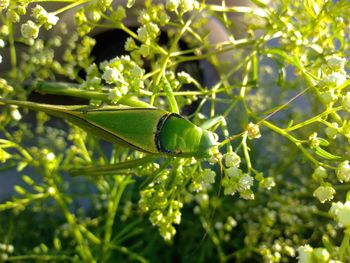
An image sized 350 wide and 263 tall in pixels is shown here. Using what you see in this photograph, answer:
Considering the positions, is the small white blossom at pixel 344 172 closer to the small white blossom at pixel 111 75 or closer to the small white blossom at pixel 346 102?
the small white blossom at pixel 346 102

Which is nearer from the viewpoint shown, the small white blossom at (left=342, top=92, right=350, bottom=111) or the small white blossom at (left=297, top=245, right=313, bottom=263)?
the small white blossom at (left=297, top=245, right=313, bottom=263)

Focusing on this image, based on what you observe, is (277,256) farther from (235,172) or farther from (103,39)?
(103,39)

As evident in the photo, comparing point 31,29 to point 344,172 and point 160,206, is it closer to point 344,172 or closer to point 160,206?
point 160,206

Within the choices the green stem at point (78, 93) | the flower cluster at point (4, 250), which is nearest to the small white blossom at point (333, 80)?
the green stem at point (78, 93)

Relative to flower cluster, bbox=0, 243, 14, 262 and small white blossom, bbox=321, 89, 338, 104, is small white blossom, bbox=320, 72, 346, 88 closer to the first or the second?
small white blossom, bbox=321, 89, 338, 104

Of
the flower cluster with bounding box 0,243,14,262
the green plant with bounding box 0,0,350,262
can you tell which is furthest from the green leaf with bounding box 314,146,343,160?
the flower cluster with bounding box 0,243,14,262

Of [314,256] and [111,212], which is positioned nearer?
[314,256]

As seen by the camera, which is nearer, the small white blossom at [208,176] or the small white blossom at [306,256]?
the small white blossom at [306,256]

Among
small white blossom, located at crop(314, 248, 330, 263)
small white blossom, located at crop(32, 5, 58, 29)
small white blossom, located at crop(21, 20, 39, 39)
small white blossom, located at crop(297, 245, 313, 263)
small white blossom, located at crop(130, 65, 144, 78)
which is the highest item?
small white blossom, located at crop(32, 5, 58, 29)

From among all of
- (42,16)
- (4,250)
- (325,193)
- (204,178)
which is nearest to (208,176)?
(204,178)

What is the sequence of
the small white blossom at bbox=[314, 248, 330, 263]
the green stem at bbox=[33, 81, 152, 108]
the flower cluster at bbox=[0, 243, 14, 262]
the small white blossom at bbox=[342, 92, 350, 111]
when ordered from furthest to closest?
the flower cluster at bbox=[0, 243, 14, 262] → the green stem at bbox=[33, 81, 152, 108] → the small white blossom at bbox=[342, 92, 350, 111] → the small white blossom at bbox=[314, 248, 330, 263]

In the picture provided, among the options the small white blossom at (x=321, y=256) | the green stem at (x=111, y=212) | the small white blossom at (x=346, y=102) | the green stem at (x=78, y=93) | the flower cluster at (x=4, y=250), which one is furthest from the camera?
the flower cluster at (x=4, y=250)
